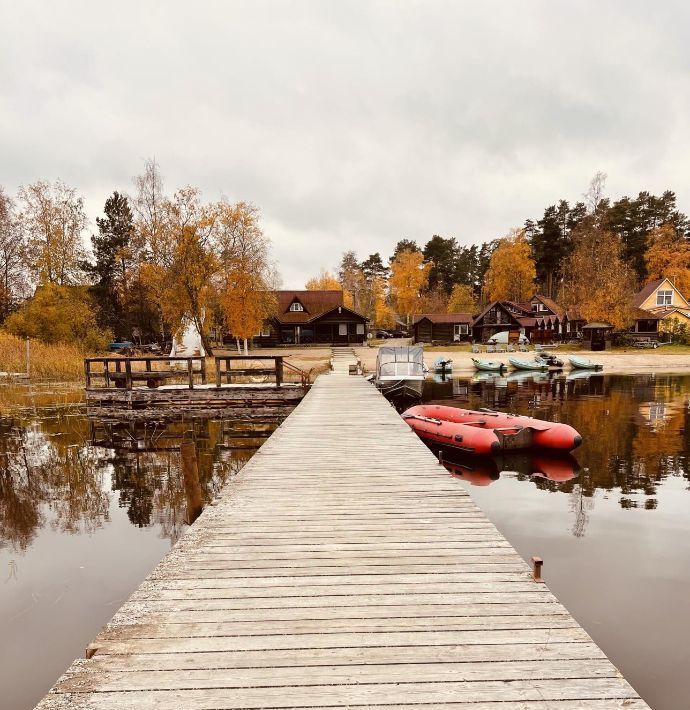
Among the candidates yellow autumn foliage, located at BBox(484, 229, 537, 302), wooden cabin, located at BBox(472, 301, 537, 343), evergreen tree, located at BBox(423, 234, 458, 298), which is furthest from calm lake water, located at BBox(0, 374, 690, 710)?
evergreen tree, located at BBox(423, 234, 458, 298)

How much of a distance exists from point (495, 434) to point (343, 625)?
34.2ft

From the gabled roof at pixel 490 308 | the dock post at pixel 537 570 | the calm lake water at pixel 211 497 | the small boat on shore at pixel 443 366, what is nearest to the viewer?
the dock post at pixel 537 570

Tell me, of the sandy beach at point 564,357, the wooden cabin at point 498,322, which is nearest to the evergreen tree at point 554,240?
the wooden cabin at point 498,322

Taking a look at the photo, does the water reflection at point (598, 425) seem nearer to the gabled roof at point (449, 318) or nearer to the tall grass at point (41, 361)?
the tall grass at point (41, 361)

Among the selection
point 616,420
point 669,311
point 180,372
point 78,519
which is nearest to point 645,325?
point 669,311

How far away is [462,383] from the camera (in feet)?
108

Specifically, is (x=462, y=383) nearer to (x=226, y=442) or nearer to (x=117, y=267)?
(x=226, y=442)

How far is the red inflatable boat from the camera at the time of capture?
42.4 feet

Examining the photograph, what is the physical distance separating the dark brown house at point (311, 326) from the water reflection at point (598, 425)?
20605 millimetres

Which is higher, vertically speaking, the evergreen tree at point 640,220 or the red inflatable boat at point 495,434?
the evergreen tree at point 640,220

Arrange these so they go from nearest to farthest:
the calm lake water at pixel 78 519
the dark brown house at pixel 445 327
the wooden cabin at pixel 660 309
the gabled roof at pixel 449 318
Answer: the calm lake water at pixel 78 519, the wooden cabin at pixel 660 309, the gabled roof at pixel 449 318, the dark brown house at pixel 445 327

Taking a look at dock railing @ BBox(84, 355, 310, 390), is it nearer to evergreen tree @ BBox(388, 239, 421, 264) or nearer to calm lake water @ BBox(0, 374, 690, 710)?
calm lake water @ BBox(0, 374, 690, 710)

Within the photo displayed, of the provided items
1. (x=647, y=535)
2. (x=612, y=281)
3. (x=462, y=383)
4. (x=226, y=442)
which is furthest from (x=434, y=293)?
(x=647, y=535)

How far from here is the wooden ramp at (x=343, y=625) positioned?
10.2 ft
